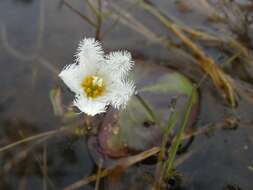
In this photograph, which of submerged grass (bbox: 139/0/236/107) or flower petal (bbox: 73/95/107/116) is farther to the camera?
submerged grass (bbox: 139/0/236/107)

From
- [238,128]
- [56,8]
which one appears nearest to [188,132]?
[238,128]

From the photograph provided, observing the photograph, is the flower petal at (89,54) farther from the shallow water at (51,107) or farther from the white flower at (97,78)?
the shallow water at (51,107)

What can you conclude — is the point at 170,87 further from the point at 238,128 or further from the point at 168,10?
the point at 168,10

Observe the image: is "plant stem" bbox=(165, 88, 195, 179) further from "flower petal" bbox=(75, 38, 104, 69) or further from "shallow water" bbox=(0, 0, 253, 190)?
"flower petal" bbox=(75, 38, 104, 69)

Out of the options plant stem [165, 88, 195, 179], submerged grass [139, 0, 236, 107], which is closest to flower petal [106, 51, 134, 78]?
→ plant stem [165, 88, 195, 179]

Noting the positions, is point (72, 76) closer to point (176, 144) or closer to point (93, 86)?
point (93, 86)

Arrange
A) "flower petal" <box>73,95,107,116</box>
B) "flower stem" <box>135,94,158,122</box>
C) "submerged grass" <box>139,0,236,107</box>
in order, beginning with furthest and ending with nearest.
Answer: "submerged grass" <box>139,0,236,107</box>
"flower stem" <box>135,94,158,122</box>
"flower petal" <box>73,95,107,116</box>

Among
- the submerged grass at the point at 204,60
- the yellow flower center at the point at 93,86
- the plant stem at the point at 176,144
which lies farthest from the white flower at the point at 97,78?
the submerged grass at the point at 204,60
